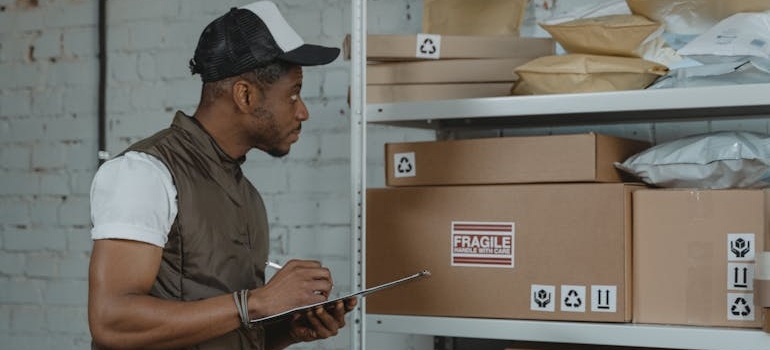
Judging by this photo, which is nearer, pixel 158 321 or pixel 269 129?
pixel 158 321

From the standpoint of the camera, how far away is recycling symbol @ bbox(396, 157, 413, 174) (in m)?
2.29

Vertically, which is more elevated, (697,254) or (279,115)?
(279,115)

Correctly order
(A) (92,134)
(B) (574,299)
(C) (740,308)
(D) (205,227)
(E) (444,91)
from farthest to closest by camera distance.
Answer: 1. (A) (92,134)
2. (E) (444,91)
3. (B) (574,299)
4. (C) (740,308)
5. (D) (205,227)

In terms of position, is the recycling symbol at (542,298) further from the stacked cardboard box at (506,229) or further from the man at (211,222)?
the man at (211,222)

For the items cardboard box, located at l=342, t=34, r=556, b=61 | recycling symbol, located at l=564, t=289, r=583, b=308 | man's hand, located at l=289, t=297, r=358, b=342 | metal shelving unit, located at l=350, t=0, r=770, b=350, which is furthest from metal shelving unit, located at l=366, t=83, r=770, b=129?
man's hand, located at l=289, t=297, r=358, b=342

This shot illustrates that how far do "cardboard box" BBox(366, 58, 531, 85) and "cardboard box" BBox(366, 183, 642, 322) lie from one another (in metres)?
0.25

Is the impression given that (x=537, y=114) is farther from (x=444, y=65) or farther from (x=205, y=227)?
(x=205, y=227)

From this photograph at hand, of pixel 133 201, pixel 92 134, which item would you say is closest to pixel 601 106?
pixel 133 201

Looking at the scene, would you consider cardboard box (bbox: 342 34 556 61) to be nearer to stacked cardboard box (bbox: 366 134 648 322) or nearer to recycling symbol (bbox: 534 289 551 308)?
stacked cardboard box (bbox: 366 134 648 322)

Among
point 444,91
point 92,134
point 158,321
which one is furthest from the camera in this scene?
point 92,134

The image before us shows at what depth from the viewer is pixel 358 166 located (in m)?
2.18

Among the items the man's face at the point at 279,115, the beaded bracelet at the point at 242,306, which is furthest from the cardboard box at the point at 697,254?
the beaded bracelet at the point at 242,306

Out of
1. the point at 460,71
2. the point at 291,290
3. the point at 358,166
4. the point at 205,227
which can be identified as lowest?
the point at 291,290

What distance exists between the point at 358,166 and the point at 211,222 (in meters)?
0.40
